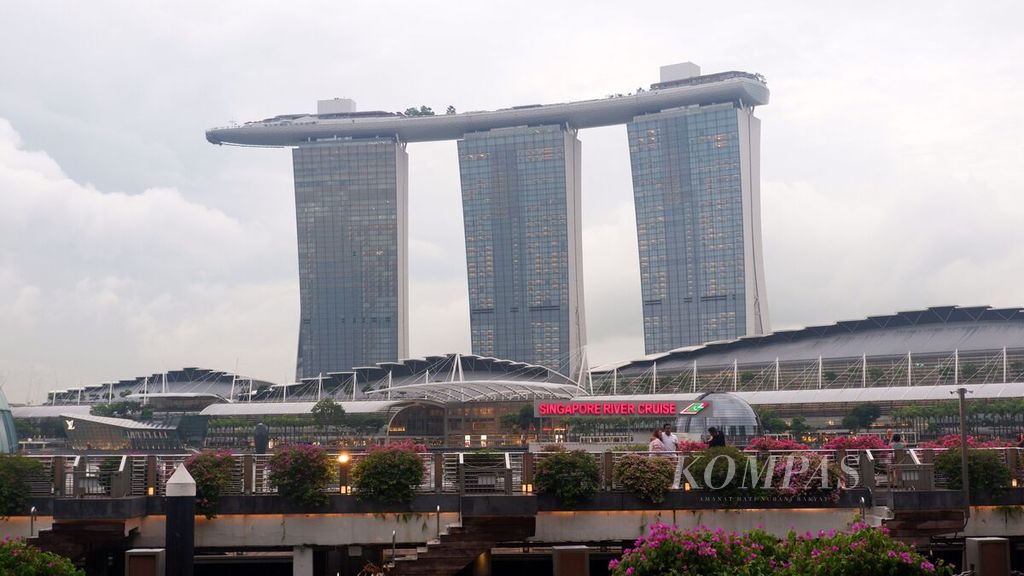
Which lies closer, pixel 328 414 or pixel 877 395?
pixel 877 395

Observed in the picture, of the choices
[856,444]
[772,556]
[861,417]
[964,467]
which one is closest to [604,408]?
[861,417]

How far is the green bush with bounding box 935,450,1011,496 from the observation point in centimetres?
3341

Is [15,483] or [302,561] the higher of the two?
[15,483]

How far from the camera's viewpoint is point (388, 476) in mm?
32750

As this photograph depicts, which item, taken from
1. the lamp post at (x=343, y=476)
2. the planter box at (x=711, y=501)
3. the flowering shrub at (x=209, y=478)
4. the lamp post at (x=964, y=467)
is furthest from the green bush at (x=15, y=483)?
the lamp post at (x=964, y=467)

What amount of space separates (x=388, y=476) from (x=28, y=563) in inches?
460

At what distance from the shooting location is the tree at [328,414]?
16900cm

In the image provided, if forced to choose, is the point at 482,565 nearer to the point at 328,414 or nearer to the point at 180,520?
the point at 180,520

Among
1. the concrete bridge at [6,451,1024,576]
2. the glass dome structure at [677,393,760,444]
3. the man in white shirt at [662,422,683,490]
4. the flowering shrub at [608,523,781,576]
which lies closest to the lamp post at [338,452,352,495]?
the concrete bridge at [6,451,1024,576]

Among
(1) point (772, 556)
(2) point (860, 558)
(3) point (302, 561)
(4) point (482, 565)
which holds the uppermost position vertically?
(2) point (860, 558)

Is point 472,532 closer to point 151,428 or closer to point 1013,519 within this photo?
point 1013,519

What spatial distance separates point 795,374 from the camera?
182 metres

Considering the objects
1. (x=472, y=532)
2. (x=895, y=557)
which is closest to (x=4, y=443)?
(x=472, y=532)

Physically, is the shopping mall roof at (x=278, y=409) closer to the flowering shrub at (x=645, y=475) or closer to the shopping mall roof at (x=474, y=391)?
the shopping mall roof at (x=474, y=391)
